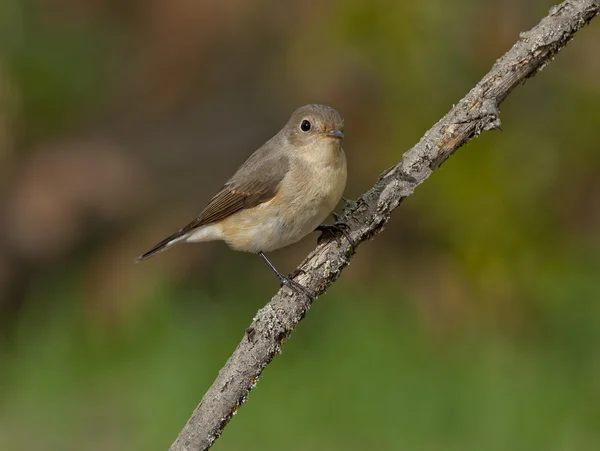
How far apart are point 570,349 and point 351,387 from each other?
1562 mm

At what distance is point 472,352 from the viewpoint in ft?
20.8

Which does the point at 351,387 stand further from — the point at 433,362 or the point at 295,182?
the point at 295,182

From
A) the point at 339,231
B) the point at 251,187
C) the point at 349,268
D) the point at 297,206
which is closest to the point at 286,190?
the point at 297,206

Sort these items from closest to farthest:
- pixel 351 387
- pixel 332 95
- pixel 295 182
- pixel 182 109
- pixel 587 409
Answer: pixel 295 182, pixel 587 409, pixel 351 387, pixel 332 95, pixel 182 109

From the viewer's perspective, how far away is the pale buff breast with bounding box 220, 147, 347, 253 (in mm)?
4180

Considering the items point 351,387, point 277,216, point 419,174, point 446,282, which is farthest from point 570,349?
point 419,174

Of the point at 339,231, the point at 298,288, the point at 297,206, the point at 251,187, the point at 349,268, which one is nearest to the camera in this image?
the point at 298,288

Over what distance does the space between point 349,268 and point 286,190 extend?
304cm

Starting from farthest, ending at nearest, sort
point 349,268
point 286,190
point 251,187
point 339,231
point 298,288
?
point 349,268, point 251,187, point 286,190, point 339,231, point 298,288

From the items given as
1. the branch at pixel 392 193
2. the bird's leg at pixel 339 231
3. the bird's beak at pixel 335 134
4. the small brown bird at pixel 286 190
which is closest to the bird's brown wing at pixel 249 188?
the small brown bird at pixel 286 190

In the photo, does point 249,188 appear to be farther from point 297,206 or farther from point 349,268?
point 349,268

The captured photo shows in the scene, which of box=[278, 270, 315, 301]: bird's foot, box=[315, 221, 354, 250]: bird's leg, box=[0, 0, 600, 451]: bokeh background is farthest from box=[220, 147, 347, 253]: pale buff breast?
box=[0, 0, 600, 451]: bokeh background

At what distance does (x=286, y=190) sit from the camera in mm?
4328

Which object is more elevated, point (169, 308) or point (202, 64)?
point (202, 64)
